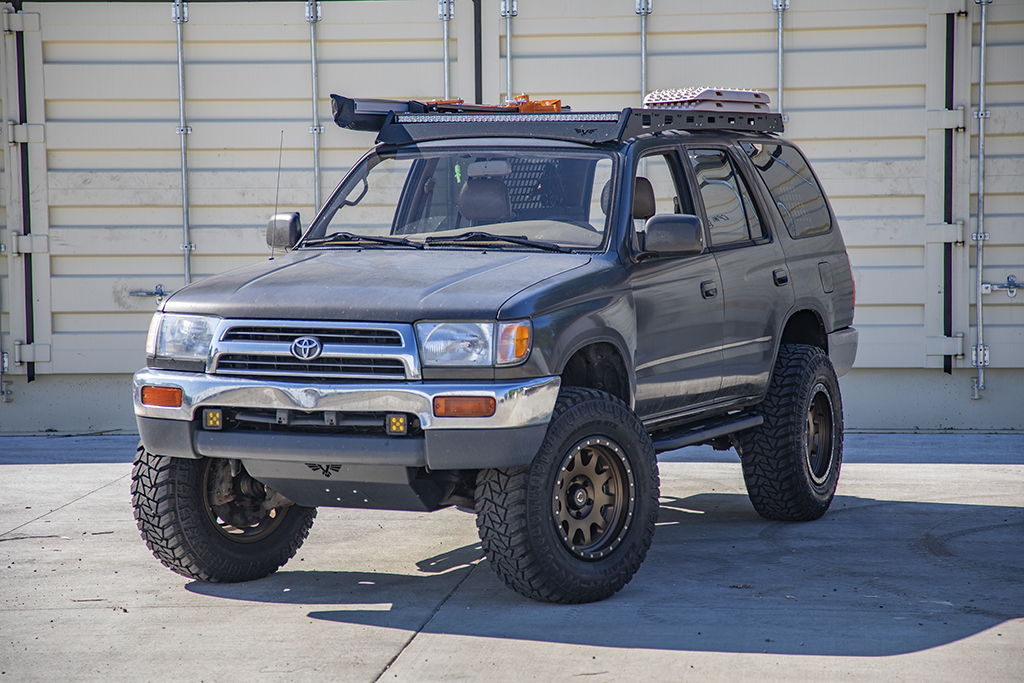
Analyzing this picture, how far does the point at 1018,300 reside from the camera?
32.0 ft

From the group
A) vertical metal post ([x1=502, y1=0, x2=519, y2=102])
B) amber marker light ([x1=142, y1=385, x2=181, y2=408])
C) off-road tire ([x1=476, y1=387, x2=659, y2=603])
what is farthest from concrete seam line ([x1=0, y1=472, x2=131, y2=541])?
vertical metal post ([x1=502, y1=0, x2=519, y2=102])

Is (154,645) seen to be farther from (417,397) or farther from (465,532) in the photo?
(465,532)

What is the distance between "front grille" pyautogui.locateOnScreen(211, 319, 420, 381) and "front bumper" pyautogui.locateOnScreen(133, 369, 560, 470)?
5 centimetres

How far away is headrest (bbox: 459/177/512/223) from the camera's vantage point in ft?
18.4

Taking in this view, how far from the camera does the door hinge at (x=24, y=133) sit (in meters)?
10.0

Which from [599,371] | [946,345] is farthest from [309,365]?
[946,345]

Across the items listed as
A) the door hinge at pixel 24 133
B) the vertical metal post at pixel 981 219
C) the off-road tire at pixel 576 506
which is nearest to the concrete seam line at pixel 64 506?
the off-road tire at pixel 576 506

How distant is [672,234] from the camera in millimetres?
5289

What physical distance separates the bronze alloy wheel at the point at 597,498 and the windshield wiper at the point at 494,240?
0.88 meters

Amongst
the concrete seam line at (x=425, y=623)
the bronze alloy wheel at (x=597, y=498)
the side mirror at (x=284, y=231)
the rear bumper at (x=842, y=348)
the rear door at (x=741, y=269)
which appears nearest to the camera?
the concrete seam line at (x=425, y=623)

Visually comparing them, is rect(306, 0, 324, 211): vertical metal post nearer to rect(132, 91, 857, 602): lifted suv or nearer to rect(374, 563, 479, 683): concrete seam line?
rect(132, 91, 857, 602): lifted suv

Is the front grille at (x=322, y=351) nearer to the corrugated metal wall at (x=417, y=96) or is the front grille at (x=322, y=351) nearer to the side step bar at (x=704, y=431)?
the side step bar at (x=704, y=431)

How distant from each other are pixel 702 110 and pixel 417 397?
8.58 ft

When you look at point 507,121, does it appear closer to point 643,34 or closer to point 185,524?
point 185,524
